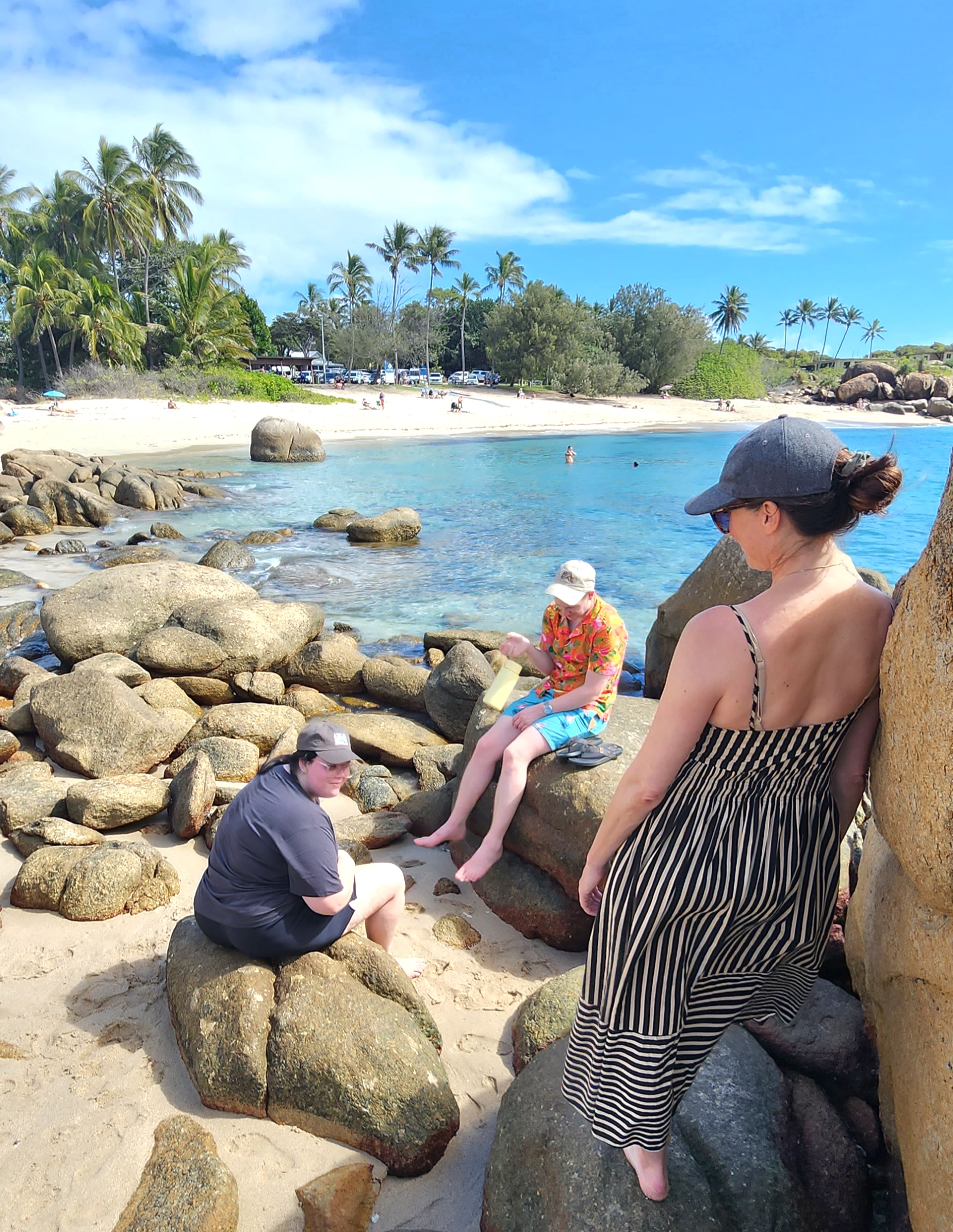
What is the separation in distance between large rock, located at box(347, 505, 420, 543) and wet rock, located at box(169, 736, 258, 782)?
12122mm

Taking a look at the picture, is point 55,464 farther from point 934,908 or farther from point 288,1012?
point 934,908

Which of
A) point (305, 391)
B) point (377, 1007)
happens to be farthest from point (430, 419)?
point (377, 1007)

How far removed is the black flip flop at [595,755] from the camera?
14.6 feet

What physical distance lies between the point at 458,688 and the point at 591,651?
265 cm

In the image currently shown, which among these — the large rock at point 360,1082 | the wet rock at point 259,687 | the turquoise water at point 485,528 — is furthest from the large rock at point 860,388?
the large rock at point 360,1082

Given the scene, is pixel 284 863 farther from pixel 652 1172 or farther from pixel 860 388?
pixel 860 388

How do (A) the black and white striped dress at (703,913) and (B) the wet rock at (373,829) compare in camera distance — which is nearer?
(A) the black and white striped dress at (703,913)

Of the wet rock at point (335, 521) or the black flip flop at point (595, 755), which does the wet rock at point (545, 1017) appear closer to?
the black flip flop at point (595, 755)

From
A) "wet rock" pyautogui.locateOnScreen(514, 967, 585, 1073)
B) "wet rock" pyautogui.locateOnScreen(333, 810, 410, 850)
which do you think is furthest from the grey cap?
"wet rock" pyautogui.locateOnScreen(333, 810, 410, 850)

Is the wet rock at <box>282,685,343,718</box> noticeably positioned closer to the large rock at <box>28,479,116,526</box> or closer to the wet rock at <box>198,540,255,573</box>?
the wet rock at <box>198,540,255,573</box>

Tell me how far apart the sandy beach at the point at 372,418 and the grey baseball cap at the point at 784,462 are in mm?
28693

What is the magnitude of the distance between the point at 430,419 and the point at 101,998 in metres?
48.2

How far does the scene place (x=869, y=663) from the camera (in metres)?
1.93

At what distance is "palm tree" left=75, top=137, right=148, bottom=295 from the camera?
151ft
